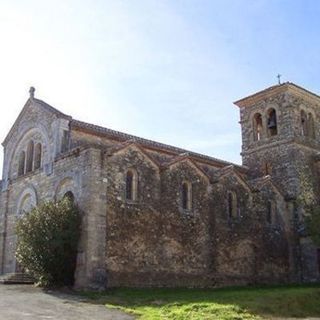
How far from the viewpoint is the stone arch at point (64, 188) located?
23969 mm

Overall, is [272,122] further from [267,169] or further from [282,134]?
[267,169]

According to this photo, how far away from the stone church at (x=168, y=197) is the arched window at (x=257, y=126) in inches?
31.3

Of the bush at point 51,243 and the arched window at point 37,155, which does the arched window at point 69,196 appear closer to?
the bush at point 51,243

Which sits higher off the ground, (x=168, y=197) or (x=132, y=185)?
(x=132, y=185)

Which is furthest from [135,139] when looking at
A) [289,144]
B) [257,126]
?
[257,126]

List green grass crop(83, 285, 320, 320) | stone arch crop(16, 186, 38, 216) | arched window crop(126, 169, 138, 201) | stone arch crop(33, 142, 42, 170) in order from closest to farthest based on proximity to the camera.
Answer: green grass crop(83, 285, 320, 320) → arched window crop(126, 169, 138, 201) → stone arch crop(16, 186, 38, 216) → stone arch crop(33, 142, 42, 170)

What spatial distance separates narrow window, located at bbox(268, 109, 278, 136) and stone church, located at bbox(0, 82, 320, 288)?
0.34ft

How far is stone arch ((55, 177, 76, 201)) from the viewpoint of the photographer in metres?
24.0

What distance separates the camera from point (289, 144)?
3478cm

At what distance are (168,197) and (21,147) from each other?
31.9 ft

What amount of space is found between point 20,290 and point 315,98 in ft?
86.4

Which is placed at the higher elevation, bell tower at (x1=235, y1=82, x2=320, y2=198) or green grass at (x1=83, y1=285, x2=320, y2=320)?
bell tower at (x1=235, y1=82, x2=320, y2=198)

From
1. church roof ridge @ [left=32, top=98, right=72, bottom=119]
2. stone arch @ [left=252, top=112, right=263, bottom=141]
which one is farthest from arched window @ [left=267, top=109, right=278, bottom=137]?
church roof ridge @ [left=32, top=98, right=72, bottom=119]

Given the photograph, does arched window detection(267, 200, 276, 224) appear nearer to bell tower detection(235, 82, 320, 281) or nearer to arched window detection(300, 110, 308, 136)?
bell tower detection(235, 82, 320, 281)
